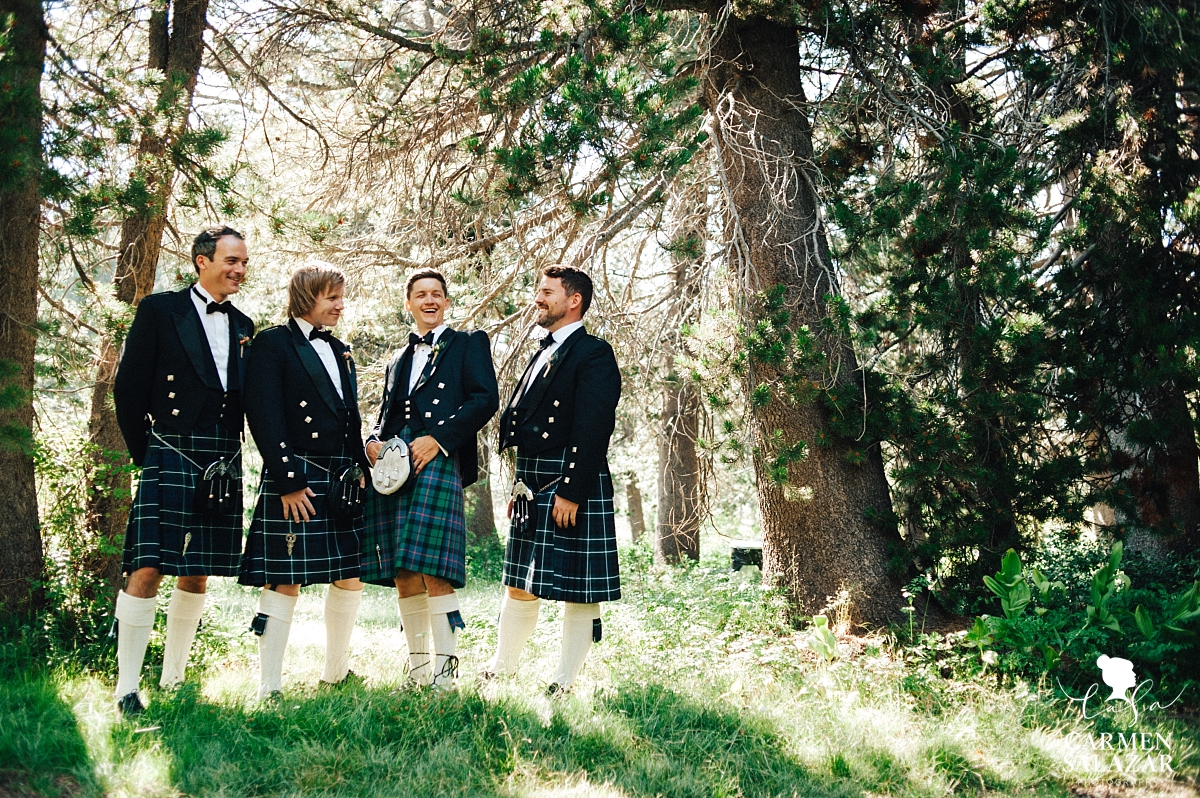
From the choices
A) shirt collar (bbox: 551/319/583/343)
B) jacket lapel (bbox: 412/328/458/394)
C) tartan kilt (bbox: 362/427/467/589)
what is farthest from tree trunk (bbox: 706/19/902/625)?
tartan kilt (bbox: 362/427/467/589)

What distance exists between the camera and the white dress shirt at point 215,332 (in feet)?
12.0

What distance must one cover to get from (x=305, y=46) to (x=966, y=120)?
428 centimetres

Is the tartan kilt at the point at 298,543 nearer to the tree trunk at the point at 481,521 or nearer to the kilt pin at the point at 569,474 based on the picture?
the kilt pin at the point at 569,474

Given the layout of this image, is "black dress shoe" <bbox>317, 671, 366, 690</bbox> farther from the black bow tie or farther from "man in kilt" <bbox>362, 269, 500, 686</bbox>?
the black bow tie

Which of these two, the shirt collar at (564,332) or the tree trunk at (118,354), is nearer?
the shirt collar at (564,332)

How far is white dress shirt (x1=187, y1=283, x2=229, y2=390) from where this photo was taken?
3664 millimetres

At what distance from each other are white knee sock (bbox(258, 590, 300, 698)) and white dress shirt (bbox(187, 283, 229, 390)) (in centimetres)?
93

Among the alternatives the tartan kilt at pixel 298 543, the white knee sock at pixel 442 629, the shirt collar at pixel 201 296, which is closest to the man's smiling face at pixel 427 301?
the tartan kilt at pixel 298 543

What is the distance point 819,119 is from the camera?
17.6 feet

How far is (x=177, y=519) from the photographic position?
11.5 feet

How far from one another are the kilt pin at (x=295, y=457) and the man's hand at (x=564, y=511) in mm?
890

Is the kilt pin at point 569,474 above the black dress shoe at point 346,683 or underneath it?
above

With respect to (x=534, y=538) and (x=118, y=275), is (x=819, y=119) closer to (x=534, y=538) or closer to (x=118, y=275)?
(x=534, y=538)

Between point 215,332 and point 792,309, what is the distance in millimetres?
3111
